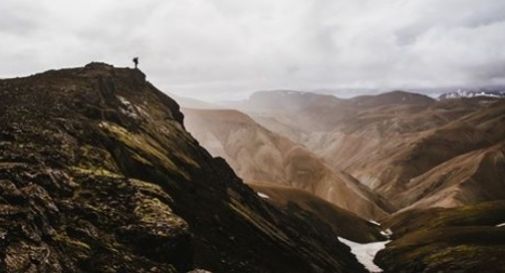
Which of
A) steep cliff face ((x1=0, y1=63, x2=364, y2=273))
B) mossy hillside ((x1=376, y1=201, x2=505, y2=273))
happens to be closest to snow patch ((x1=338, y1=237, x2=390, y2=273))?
mossy hillside ((x1=376, y1=201, x2=505, y2=273))

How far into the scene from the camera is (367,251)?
577 feet

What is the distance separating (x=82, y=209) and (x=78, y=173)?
8362 millimetres

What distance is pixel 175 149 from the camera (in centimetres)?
10900

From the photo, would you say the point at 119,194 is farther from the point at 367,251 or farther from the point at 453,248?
the point at 367,251

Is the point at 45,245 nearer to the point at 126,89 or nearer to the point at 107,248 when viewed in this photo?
the point at 107,248

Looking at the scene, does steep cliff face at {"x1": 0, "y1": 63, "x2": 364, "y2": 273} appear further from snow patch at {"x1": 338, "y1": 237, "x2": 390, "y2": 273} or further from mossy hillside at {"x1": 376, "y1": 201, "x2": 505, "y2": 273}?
mossy hillside at {"x1": 376, "y1": 201, "x2": 505, "y2": 273}

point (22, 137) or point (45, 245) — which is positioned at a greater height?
point (22, 137)

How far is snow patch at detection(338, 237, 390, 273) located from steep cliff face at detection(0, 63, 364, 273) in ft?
37.6

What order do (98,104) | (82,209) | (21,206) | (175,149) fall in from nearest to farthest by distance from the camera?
(21,206) < (82,209) < (98,104) < (175,149)

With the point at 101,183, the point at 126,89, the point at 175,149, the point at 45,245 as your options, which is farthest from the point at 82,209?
the point at 126,89

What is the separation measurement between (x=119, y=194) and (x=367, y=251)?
4956 inches

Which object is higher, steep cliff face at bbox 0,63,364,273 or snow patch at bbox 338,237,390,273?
steep cliff face at bbox 0,63,364,273

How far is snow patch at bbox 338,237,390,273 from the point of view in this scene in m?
154

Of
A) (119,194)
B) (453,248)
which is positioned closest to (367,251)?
(453,248)
